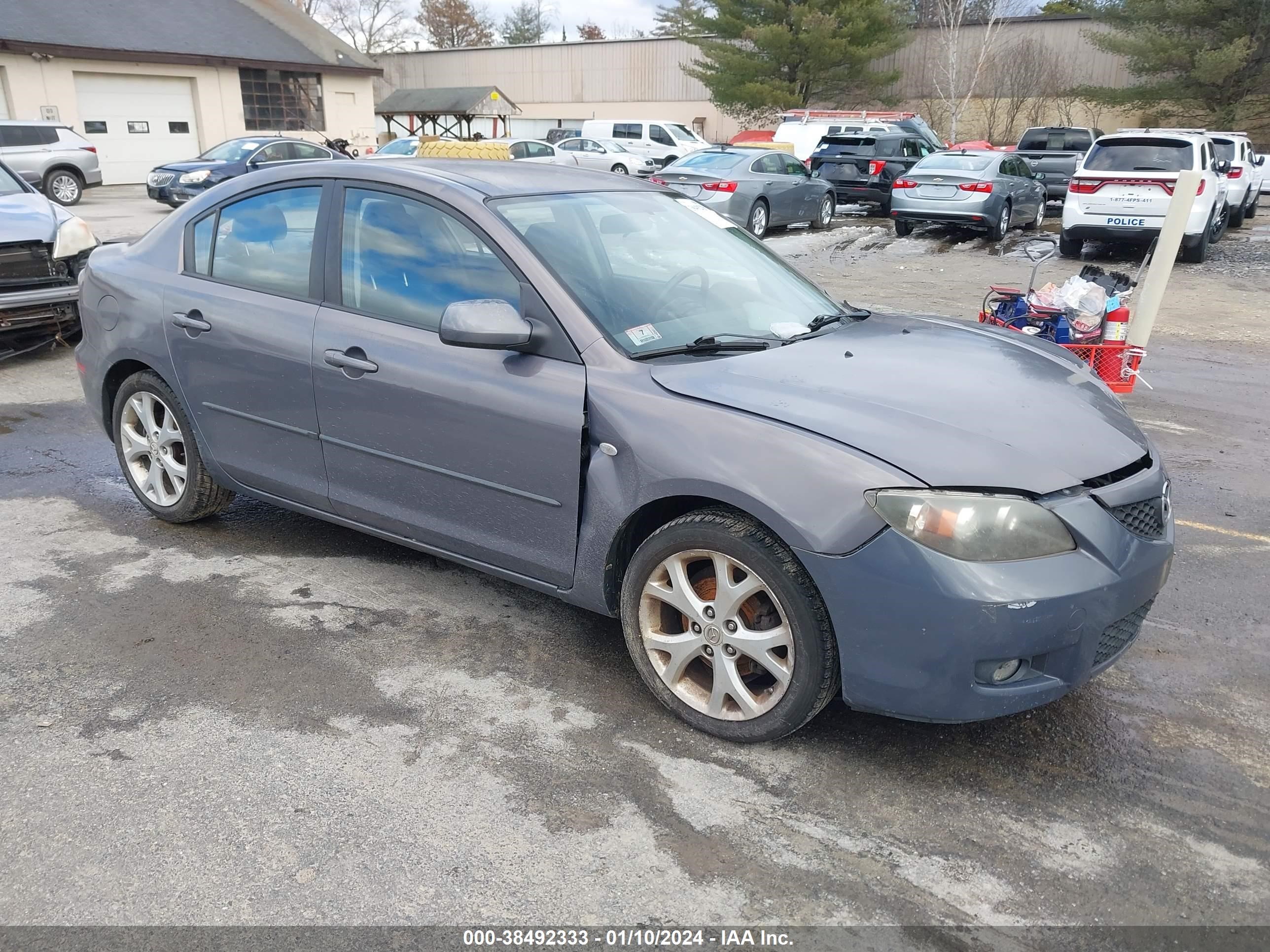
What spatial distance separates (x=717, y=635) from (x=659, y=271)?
147 centimetres

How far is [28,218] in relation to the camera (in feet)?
26.9

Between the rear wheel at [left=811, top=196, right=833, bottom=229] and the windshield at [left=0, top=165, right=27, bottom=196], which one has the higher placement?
the windshield at [left=0, top=165, right=27, bottom=196]

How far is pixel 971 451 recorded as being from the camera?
2.89m

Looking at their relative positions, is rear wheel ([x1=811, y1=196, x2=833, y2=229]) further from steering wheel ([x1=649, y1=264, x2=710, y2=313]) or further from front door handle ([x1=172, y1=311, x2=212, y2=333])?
front door handle ([x1=172, y1=311, x2=212, y2=333])

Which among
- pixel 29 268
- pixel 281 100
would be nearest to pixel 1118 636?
pixel 29 268

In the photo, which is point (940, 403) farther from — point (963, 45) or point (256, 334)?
point (963, 45)

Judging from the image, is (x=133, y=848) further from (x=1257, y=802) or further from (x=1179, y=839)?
(x=1257, y=802)

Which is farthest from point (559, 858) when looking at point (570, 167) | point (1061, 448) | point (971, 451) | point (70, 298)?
point (70, 298)

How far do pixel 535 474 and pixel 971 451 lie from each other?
1383 mm

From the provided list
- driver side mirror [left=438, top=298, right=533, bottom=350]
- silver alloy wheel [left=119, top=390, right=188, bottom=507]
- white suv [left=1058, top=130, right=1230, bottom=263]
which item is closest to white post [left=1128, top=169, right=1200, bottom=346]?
driver side mirror [left=438, top=298, right=533, bottom=350]

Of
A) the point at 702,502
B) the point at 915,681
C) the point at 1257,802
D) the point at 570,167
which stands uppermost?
the point at 570,167

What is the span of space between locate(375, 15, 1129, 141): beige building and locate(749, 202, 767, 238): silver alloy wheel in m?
28.7

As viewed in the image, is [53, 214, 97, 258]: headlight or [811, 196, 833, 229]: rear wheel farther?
[811, 196, 833, 229]: rear wheel

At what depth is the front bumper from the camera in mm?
2736
